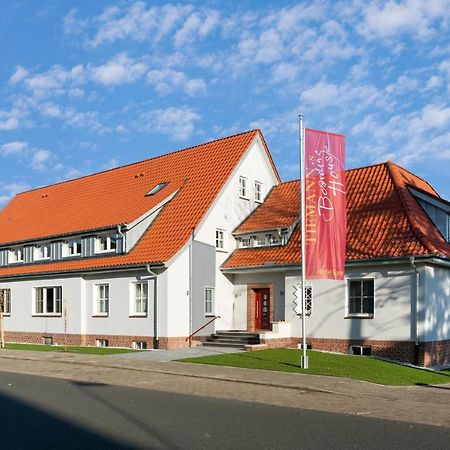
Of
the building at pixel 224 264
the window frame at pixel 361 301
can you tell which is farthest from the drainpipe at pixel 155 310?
the window frame at pixel 361 301

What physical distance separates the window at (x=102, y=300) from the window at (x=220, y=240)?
17.8 ft

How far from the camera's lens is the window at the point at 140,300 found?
89.0ft

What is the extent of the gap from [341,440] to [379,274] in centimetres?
1499

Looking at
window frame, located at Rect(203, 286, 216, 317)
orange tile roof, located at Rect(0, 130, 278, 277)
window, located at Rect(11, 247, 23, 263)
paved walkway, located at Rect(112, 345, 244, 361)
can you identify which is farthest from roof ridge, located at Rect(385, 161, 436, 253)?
window, located at Rect(11, 247, 23, 263)

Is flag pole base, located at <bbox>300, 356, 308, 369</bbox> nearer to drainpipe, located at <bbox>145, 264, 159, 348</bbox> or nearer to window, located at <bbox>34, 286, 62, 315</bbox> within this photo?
→ drainpipe, located at <bbox>145, 264, 159, 348</bbox>

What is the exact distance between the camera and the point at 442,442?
9.20 metres

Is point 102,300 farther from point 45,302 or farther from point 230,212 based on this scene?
point 230,212

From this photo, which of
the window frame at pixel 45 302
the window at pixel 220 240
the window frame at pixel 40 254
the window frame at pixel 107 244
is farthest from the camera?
the window frame at pixel 40 254

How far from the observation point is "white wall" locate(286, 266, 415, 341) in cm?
2286

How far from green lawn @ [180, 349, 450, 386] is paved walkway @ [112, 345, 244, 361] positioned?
44.6 inches

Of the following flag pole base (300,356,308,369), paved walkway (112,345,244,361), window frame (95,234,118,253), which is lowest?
paved walkway (112,345,244,361)

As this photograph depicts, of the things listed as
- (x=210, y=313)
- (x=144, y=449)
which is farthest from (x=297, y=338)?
(x=144, y=449)

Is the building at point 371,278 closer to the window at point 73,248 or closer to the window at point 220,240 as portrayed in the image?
the window at point 220,240

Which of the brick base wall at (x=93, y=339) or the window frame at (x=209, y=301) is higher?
the window frame at (x=209, y=301)
